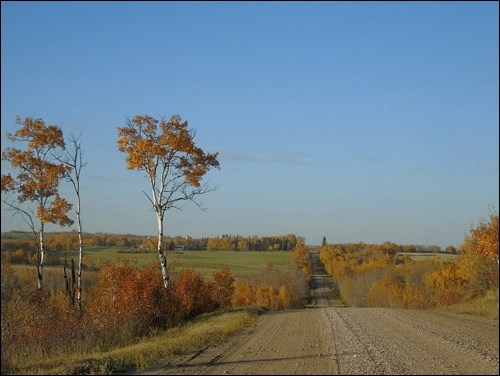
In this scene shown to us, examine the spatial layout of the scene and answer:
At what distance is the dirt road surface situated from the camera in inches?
469

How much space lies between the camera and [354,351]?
1456cm

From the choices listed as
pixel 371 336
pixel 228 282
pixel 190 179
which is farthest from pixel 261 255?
pixel 371 336

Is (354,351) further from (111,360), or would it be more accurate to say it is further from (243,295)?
(243,295)

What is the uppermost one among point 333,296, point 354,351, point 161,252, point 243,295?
point 161,252

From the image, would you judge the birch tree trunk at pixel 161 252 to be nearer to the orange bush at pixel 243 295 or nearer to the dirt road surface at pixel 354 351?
the dirt road surface at pixel 354 351

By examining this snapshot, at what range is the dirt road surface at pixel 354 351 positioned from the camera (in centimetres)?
1192

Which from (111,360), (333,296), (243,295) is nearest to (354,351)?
(111,360)

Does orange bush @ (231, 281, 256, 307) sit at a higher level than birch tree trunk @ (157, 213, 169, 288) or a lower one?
lower

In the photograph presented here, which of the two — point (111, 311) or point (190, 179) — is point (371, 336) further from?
point (190, 179)

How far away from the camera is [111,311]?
83.1 ft

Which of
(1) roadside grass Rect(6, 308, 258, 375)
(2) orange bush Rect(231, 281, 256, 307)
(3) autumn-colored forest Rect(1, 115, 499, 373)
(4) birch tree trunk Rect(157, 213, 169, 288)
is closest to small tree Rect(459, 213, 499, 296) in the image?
(3) autumn-colored forest Rect(1, 115, 499, 373)

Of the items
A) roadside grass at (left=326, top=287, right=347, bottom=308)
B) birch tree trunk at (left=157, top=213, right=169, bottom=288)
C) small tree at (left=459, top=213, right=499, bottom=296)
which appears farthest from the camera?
roadside grass at (left=326, top=287, right=347, bottom=308)

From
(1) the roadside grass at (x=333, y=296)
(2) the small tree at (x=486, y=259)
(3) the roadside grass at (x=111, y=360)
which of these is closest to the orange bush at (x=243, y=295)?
(1) the roadside grass at (x=333, y=296)

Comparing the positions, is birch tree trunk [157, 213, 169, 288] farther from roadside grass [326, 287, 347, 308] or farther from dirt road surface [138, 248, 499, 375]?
roadside grass [326, 287, 347, 308]
